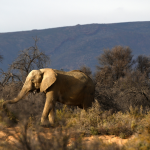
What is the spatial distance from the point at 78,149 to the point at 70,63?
157 metres

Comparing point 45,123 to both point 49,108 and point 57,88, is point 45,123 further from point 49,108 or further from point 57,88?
point 57,88

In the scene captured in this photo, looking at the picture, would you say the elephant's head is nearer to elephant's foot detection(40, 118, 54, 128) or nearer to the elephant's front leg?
the elephant's front leg

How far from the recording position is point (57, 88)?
8797 mm

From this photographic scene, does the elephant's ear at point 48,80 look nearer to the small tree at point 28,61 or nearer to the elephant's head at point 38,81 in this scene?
the elephant's head at point 38,81

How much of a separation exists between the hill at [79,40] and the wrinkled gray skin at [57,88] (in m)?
149

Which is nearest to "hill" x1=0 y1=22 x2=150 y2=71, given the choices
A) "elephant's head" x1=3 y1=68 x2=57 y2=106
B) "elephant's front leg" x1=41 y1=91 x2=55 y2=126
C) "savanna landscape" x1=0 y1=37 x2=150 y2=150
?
"savanna landscape" x1=0 y1=37 x2=150 y2=150

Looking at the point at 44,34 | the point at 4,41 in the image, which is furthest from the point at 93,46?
the point at 4,41

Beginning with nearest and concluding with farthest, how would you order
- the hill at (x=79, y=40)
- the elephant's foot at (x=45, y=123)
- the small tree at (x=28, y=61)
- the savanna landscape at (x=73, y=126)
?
the savanna landscape at (x=73, y=126) → the elephant's foot at (x=45, y=123) → the small tree at (x=28, y=61) → the hill at (x=79, y=40)

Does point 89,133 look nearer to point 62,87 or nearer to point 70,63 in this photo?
point 62,87

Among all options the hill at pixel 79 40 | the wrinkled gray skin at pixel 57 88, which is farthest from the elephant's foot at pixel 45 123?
the hill at pixel 79 40

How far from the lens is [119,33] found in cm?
18675

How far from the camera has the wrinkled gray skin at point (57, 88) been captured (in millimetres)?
8648

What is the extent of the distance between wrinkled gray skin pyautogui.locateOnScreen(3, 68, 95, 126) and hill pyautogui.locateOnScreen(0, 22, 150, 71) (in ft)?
489

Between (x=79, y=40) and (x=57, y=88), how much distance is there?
179521 millimetres
